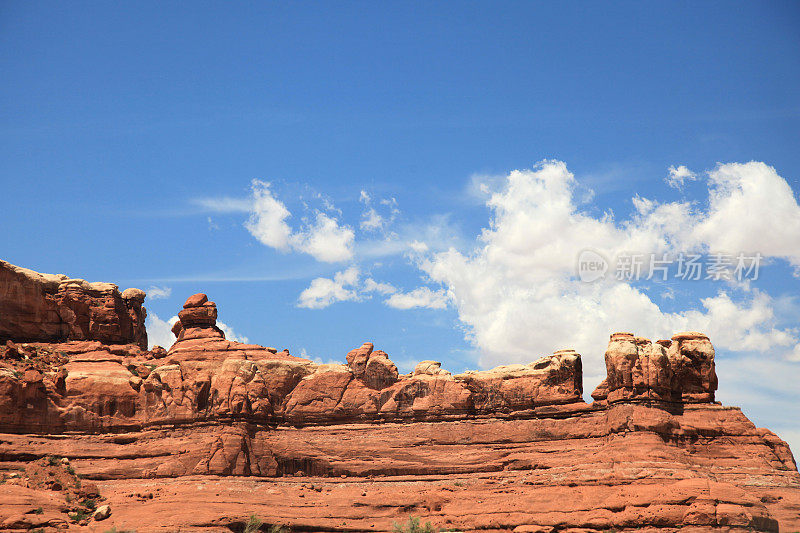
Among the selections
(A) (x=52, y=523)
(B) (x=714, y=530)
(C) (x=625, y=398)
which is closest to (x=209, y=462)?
(A) (x=52, y=523)

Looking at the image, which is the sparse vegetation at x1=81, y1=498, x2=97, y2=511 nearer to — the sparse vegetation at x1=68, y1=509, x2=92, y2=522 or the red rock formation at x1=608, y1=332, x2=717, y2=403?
the sparse vegetation at x1=68, y1=509, x2=92, y2=522

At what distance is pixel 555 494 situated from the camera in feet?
188

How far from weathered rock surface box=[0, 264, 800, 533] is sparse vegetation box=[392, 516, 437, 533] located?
143cm

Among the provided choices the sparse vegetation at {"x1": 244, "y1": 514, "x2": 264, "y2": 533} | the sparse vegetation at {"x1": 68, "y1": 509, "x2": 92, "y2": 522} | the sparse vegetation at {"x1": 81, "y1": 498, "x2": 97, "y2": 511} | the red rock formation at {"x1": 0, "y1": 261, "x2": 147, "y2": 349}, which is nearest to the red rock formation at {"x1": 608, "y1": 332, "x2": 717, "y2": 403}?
the sparse vegetation at {"x1": 244, "y1": 514, "x2": 264, "y2": 533}

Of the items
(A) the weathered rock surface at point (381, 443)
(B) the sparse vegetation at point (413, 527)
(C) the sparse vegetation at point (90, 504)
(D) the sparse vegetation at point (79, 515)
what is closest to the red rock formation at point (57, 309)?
(A) the weathered rock surface at point (381, 443)

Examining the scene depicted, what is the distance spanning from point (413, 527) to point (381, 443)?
34.4 ft

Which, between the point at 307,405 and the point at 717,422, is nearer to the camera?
the point at 717,422

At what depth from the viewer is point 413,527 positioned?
57469mm

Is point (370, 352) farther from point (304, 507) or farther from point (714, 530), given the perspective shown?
point (714, 530)

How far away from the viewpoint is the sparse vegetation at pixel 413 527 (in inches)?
2247

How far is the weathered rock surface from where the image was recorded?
5669 cm

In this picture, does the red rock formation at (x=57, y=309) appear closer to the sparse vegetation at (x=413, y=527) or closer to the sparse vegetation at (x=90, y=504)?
the sparse vegetation at (x=90, y=504)

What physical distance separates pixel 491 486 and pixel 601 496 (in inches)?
337

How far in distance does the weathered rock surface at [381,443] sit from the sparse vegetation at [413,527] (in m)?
1.43
